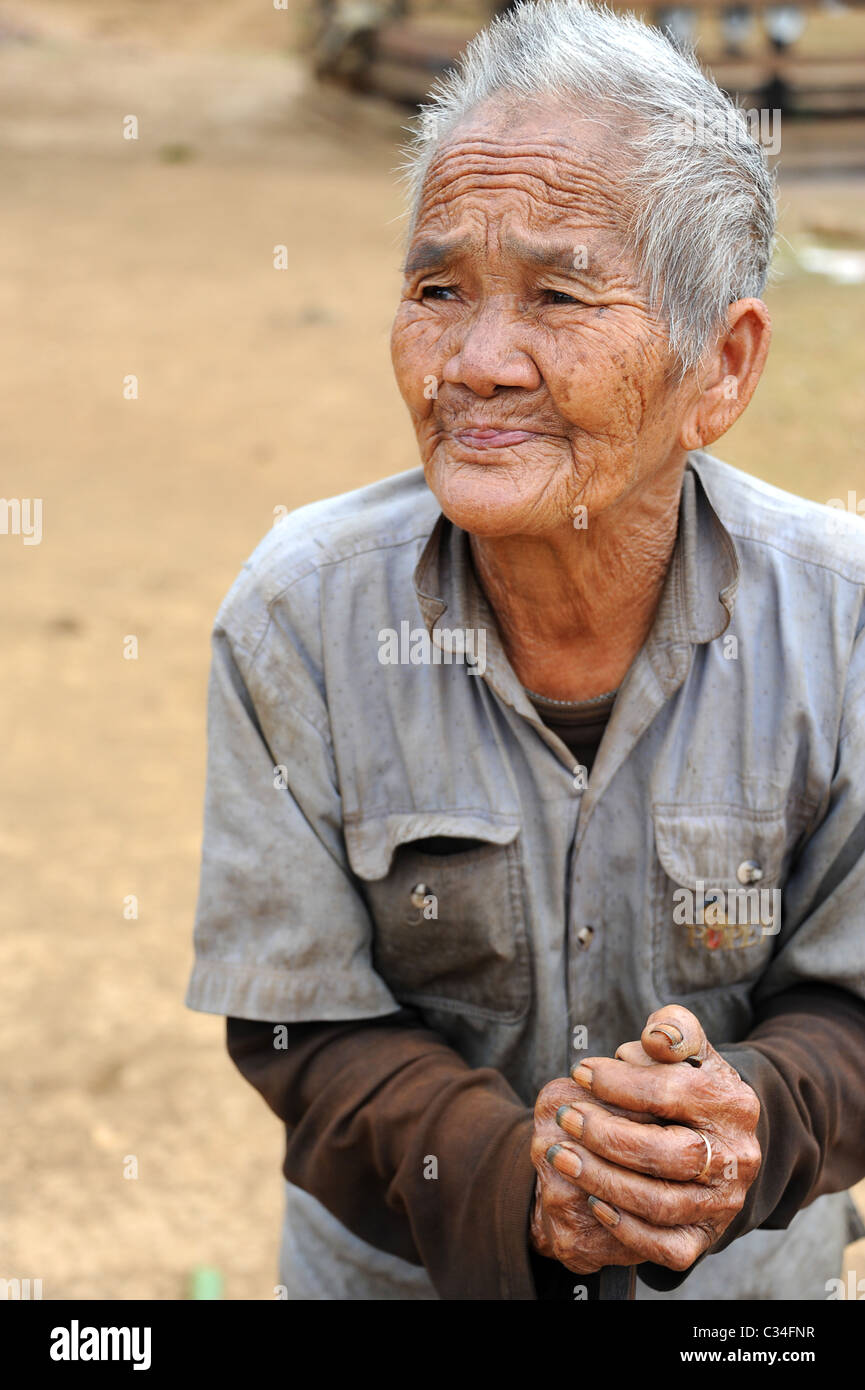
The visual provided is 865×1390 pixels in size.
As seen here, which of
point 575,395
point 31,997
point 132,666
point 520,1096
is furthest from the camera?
point 132,666

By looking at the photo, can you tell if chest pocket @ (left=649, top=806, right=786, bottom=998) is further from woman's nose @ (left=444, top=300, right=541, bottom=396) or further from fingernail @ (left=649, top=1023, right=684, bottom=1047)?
woman's nose @ (left=444, top=300, right=541, bottom=396)

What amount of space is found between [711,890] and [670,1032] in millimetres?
376

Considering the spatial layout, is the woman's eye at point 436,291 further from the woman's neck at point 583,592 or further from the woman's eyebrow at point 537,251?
the woman's neck at point 583,592

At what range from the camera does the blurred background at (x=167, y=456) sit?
3.39 m

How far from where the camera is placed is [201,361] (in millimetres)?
8938

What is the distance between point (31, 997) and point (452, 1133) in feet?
7.64

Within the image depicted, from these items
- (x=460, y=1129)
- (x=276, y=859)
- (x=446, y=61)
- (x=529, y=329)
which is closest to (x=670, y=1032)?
(x=460, y=1129)

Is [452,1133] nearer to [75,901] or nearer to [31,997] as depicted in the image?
[31,997]

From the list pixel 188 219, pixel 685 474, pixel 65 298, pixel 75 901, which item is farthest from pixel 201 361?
pixel 685 474

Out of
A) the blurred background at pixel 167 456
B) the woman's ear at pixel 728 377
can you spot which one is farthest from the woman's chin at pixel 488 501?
the blurred background at pixel 167 456

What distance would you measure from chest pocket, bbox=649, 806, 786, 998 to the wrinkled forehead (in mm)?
755

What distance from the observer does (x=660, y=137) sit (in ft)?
5.48

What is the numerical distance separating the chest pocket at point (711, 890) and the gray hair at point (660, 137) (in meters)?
0.59

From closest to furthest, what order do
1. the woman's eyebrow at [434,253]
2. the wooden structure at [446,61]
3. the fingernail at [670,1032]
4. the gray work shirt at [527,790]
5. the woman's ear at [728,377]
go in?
1. the fingernail at [670,1032]
2. the woman's eyebrow at [434,253]
3. the woman's ear at [728,377]
4. the gray work shirt at [527,790]
5. the wooden structure at [446,61]
